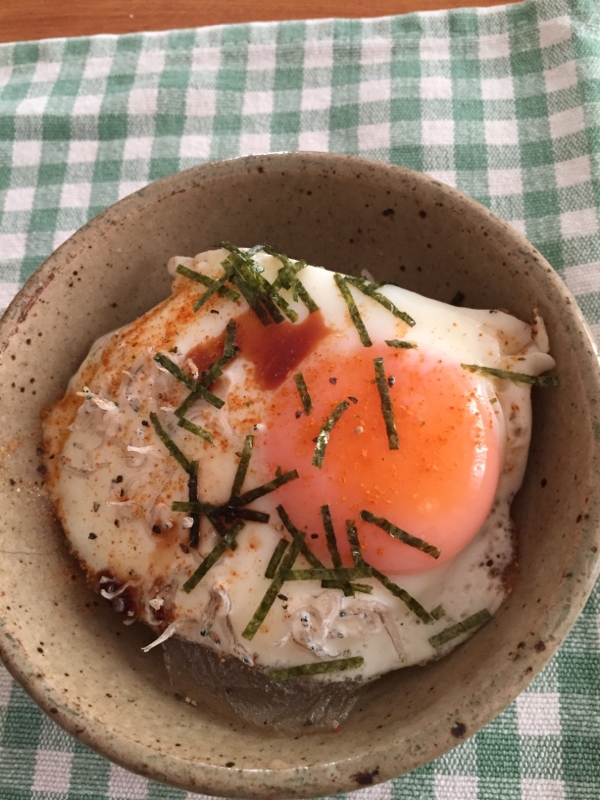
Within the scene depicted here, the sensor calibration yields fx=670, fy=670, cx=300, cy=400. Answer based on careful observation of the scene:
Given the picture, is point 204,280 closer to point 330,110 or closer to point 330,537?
point 330,537

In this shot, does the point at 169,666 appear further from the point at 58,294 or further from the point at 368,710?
the point at 58,294

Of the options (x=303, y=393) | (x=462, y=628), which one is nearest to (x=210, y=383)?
(x=303, y=393)

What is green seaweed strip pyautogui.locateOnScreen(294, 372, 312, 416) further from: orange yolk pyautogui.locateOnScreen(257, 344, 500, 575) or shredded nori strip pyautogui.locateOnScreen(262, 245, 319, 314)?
shredded nori strip pyautogui.locateOnScreen(262, 245, 319, 314)

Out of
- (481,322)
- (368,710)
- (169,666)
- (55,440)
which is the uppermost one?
(481,322)

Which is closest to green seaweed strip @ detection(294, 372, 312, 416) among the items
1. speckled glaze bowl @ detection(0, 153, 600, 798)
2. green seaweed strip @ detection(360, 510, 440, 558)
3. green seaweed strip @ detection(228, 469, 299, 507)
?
green seaweed strip @ detection(228, 469, 299, 507)

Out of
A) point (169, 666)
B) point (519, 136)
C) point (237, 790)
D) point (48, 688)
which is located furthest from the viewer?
point (519, 136)

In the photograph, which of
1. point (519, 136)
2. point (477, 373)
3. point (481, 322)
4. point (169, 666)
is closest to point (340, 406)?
point (477, 373)

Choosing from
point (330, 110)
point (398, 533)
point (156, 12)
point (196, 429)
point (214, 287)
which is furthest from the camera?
point (156, 12)
